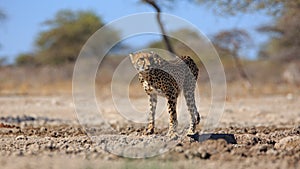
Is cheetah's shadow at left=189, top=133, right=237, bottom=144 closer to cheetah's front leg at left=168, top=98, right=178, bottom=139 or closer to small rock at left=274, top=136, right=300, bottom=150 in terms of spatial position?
cheetah's front leg at left=168, top=98, right=178, bottom=139

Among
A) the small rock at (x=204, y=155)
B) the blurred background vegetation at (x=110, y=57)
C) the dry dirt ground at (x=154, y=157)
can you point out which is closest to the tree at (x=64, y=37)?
the blurred background vegetation at (x=110, y=57)

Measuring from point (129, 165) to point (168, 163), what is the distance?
473mm

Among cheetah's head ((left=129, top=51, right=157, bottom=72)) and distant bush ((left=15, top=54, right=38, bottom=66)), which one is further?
distant bush ((left=15, top=54, right=38, bottom=66))

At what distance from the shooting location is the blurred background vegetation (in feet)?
108

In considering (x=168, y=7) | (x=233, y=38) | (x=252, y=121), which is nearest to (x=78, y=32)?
(x=233, y=38)

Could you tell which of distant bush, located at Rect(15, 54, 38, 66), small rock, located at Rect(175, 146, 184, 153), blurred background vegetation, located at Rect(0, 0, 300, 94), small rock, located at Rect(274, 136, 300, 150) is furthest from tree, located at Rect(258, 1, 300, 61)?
distant bush, located at Rect(15, 54, 38, 66)

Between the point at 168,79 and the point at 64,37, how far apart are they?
126 ft

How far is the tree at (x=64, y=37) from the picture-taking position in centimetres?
4691

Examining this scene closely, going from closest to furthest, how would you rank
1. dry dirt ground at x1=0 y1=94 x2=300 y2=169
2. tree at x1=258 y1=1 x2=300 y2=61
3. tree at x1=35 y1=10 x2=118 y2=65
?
dry dirt ground at x1=0 y1=94 x2=300 y2=169 → tree at x1=258 y1=1 x2=300 y2=61 → tree at x1=35 y1=10 x2=118 y2=65

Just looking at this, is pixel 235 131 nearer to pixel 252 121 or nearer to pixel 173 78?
pixel 173 78

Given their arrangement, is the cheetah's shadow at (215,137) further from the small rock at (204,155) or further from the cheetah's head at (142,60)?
the small rock at (204,155)

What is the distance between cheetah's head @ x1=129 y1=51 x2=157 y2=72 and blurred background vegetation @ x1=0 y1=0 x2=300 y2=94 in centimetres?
1159

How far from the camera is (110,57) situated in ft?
138

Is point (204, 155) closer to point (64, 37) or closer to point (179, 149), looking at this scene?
point (179, 149)
